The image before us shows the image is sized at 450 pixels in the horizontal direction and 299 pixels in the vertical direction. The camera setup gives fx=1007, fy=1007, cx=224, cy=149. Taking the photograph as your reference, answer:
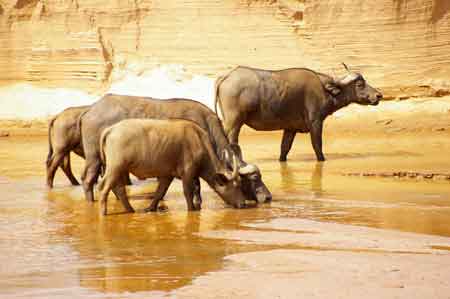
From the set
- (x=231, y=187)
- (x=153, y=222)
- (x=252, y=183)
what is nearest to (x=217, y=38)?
(x=252, y=183)

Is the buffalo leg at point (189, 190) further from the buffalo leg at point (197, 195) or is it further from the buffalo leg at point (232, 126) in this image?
the buffalo leg at point (232, 126)

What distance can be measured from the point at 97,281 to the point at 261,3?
22225 millimetres

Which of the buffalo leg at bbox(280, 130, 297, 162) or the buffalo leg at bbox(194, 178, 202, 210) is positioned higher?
the buffalo leg at bbox(194, 178, 202, 210)

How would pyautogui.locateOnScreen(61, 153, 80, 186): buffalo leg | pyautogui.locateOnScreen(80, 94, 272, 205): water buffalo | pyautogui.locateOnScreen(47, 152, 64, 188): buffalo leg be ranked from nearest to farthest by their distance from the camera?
pyautogui.locateOnScreen(80, 94, 272, 205): water buffalo < pyautogui.locateOnScreen(47, 152, 64, 188): buffalo leg < pyautogui.locateOnScreen(61, 153, 80, 186): buffalo leg

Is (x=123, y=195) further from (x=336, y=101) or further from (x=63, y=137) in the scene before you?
(x=336, y=101)

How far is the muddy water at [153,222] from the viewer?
26.7ft

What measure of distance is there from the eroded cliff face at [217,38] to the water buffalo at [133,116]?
48.2ft

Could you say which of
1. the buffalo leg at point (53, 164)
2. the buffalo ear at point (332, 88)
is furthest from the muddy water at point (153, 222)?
the buffalo ear at point (332, 88)

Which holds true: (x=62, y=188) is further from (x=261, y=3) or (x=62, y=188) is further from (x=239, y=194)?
(x=261, y=3)

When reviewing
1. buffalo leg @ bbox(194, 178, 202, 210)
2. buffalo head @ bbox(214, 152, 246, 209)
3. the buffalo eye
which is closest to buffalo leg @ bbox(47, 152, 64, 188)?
buffalo leg @ bbox(194, 178, 202, 210)

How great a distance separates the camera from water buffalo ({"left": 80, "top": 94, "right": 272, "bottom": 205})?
42.5ft

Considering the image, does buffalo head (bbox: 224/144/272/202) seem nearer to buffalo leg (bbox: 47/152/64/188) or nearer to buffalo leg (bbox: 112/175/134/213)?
buffalo leg (bbox: 112/175/134/213)

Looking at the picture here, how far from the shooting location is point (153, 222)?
11.2m

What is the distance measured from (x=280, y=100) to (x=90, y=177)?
596 centimetres
